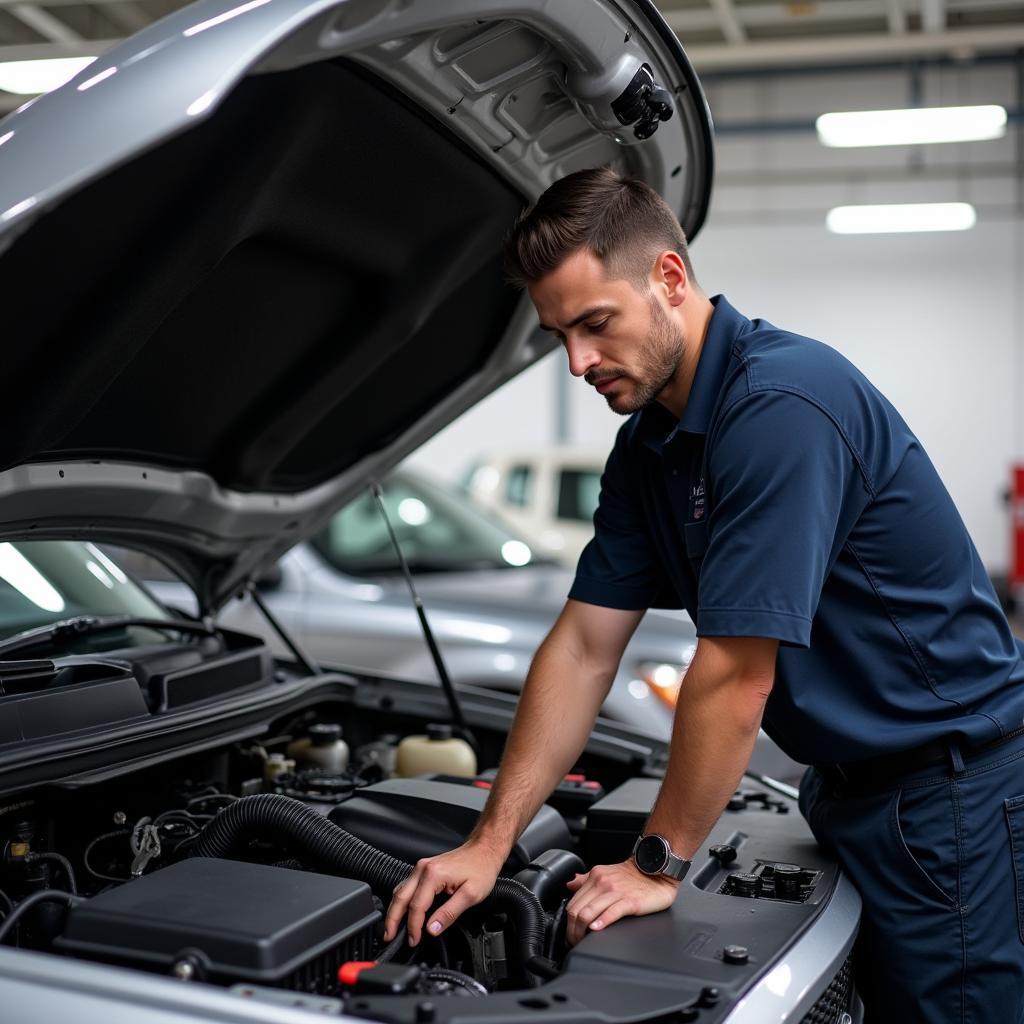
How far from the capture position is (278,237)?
6.59ft

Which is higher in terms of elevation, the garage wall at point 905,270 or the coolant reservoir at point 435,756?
the garage wall at point 905,270

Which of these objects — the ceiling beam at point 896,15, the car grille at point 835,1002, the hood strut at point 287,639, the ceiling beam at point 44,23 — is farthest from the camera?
the ceiling beam at point 44,23

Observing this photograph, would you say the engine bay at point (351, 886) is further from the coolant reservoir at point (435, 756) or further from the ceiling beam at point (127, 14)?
the ceiling beam at point (127, 14)

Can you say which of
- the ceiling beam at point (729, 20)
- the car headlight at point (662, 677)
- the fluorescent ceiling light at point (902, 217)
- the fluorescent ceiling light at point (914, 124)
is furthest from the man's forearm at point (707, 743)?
the fluorescent ceiling light at point (902, 217)

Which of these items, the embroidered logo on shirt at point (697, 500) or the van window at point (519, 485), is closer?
the embroidered logo on shirt at point (697, 500)

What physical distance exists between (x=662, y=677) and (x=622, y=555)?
2.41 m

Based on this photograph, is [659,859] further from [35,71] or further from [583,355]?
[35,71]

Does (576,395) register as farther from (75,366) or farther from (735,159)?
(75,366)

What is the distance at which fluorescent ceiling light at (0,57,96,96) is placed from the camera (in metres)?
7.94

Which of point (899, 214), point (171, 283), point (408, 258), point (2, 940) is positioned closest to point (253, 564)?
point (408, 258)

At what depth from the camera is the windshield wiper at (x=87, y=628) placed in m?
2.28

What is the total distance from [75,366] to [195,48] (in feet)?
2.26

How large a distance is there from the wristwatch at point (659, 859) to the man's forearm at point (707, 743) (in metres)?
0.01

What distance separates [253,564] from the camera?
114 inches
